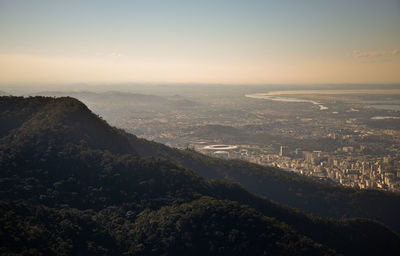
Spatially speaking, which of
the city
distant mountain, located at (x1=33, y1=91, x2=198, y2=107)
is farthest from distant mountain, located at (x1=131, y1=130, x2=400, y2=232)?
distant mountain, located at (x1=33, y1=91, x2=198, y2=107)

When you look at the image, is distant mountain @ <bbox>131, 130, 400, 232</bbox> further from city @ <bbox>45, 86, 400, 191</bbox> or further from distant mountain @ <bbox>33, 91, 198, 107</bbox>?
distant mountain @ <bbox>33, 91, 198, 107</bbox>

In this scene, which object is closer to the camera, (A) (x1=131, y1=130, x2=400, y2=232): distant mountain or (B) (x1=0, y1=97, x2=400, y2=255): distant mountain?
(B) (x1=0, y1=97, x2=400, y2=255): distant mountain

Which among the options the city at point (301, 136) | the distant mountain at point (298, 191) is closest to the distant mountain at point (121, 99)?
the city at point (301, 136)

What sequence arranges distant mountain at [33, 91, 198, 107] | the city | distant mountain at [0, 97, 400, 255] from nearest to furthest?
distant mountain at [0, 97, 400, 255] < the city < distant mountain at [33, 91, 198, 107]

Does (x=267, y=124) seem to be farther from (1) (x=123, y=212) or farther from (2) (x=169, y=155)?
(1) (x=123, y=212)

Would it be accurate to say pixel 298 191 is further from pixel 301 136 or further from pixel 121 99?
pixel 121 99

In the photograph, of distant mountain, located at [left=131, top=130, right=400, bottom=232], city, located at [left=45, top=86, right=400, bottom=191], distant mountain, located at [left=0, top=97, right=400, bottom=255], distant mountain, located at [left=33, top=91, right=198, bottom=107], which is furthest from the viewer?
distant mountain, located at [left=33, top=91, right=198, bottom=107]

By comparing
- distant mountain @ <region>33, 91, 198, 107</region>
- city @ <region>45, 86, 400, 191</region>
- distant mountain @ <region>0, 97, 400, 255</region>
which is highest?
distant mountain @ <region>33, 91, 198, 107</region>

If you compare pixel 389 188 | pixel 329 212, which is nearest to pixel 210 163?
pixel 329 212

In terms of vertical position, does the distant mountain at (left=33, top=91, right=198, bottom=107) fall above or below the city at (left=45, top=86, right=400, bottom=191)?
above
